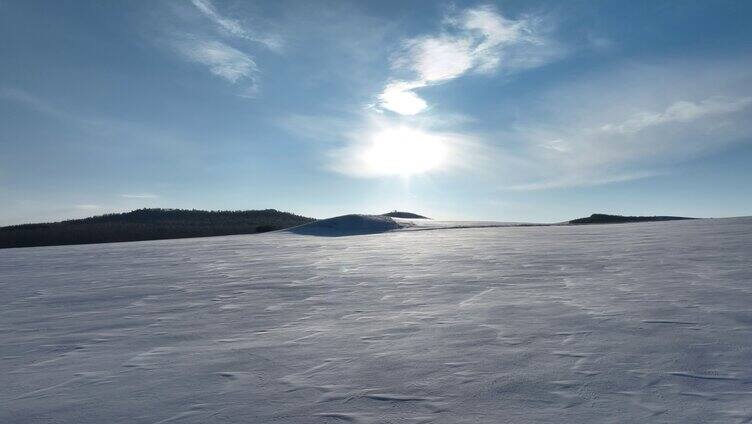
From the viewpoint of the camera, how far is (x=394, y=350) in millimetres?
2457

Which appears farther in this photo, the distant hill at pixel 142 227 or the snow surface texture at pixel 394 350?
the distant hill at pixel 142 227

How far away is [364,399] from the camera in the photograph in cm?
183

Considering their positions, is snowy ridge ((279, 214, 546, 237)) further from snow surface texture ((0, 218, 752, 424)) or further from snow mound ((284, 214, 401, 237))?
snow surface texture ((0, 218, 752, 424))

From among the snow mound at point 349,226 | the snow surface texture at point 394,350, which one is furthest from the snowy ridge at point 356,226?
the snow surface texture at point 394,350

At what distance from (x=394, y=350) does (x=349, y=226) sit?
15.3 meters

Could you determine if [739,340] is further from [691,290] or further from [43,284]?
[43,284]

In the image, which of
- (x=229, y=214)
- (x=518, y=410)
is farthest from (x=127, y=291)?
(x=229, y=214)

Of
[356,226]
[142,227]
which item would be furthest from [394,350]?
[142,227]

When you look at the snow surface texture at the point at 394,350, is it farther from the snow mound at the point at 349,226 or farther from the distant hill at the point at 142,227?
the distant hill at the point at 142,227

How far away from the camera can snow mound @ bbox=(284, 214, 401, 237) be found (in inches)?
666

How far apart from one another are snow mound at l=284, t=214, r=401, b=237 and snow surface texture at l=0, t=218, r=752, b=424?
38.5 ft

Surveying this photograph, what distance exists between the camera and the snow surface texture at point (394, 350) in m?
1.75

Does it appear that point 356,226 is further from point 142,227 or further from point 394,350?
point 394,350

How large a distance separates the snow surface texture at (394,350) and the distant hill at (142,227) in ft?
55.9
